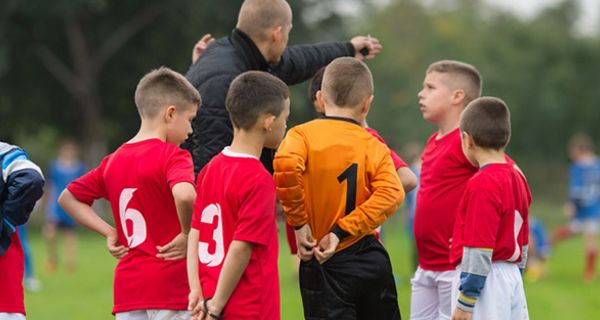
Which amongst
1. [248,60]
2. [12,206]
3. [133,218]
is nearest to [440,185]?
[248,60]

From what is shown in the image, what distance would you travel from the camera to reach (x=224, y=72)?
612 centimetres

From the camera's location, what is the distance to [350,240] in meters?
5.34

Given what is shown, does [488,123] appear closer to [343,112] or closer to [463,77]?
[343,112]

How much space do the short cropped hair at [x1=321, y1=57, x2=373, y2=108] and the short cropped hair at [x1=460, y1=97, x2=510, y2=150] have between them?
64 centimetres

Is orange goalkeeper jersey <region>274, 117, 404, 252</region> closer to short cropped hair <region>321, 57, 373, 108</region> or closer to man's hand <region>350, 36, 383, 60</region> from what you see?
short cropped hair <region>321, 57, 373, 108</region>

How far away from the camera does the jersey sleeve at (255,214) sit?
4867 mm

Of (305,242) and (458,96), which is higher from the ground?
(458,96)

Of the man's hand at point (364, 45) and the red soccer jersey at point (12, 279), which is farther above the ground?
the man's hand at point (364, 45)

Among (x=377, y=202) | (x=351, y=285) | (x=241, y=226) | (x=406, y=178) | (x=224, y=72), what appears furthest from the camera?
(x=224, y=72)

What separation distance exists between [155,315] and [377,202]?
4.45 ft

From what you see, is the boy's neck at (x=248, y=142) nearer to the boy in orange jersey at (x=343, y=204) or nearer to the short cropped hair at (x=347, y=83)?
the boy in orange jersey at (x=343, y=204)

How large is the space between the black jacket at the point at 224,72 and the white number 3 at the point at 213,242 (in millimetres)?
1036

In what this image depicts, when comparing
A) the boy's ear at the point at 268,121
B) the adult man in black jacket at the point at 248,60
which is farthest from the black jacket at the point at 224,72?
the boy's ear at the point at 268,121

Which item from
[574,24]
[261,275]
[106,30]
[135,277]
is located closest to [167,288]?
[135,277]
